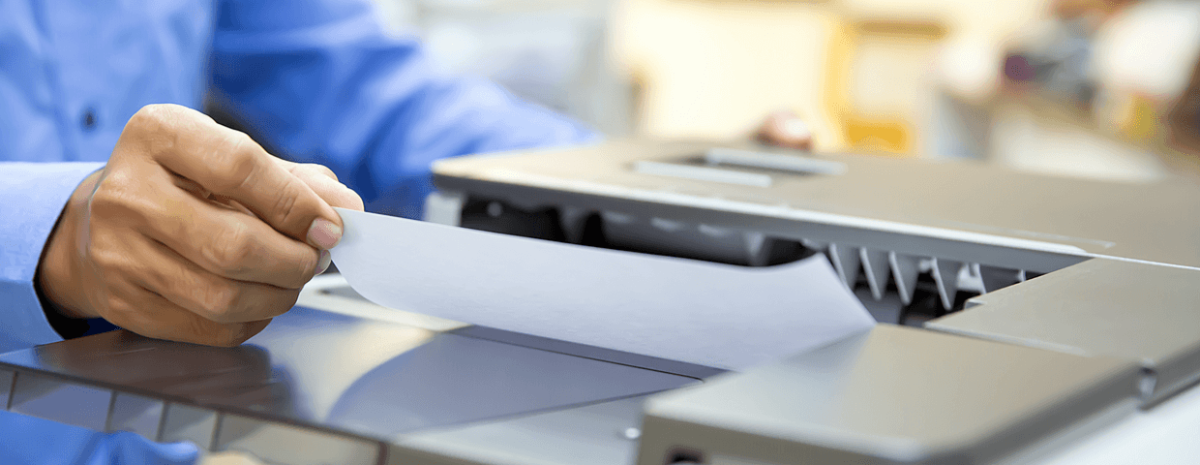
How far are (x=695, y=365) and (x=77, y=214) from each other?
223 mm

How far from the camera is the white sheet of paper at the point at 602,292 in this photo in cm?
24

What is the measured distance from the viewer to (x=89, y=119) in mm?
625

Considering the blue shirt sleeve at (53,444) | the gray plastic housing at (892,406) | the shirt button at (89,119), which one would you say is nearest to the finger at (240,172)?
the gray plastic housing at (892,406)

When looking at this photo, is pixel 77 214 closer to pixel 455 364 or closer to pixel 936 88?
pixel 455 364

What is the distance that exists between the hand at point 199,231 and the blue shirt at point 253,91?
0.74 feet

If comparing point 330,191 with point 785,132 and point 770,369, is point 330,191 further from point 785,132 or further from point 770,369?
point 785,132

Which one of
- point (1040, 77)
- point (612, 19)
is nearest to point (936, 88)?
point (1040, 77)

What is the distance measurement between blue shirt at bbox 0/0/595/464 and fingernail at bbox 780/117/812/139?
161 millimetres

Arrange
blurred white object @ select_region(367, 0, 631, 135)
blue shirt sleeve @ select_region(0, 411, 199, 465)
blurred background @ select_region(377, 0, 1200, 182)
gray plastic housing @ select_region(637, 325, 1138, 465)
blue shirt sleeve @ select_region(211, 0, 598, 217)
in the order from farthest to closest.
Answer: blurred white object @ select_region(367, 0, 631, 135) → blurred background @ select_region(377, 0, 1200, 182) → blue shirt sleeve @ select_region(211, 0, 598, 217) → blue shirt sleeve @ select_region(0, 411, 199, 465) → gray plastic housing @ select_region(637, 325, 1138, 465)

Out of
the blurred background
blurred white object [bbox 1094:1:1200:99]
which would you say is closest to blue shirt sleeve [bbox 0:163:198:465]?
the blurred background

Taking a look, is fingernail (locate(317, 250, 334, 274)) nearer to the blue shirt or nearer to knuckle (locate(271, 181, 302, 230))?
knuckle (locate(271, 181, 302, 230))

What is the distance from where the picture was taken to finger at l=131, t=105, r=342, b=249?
0.27m

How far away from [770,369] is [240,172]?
0.54 ft

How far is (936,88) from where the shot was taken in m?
2.07
